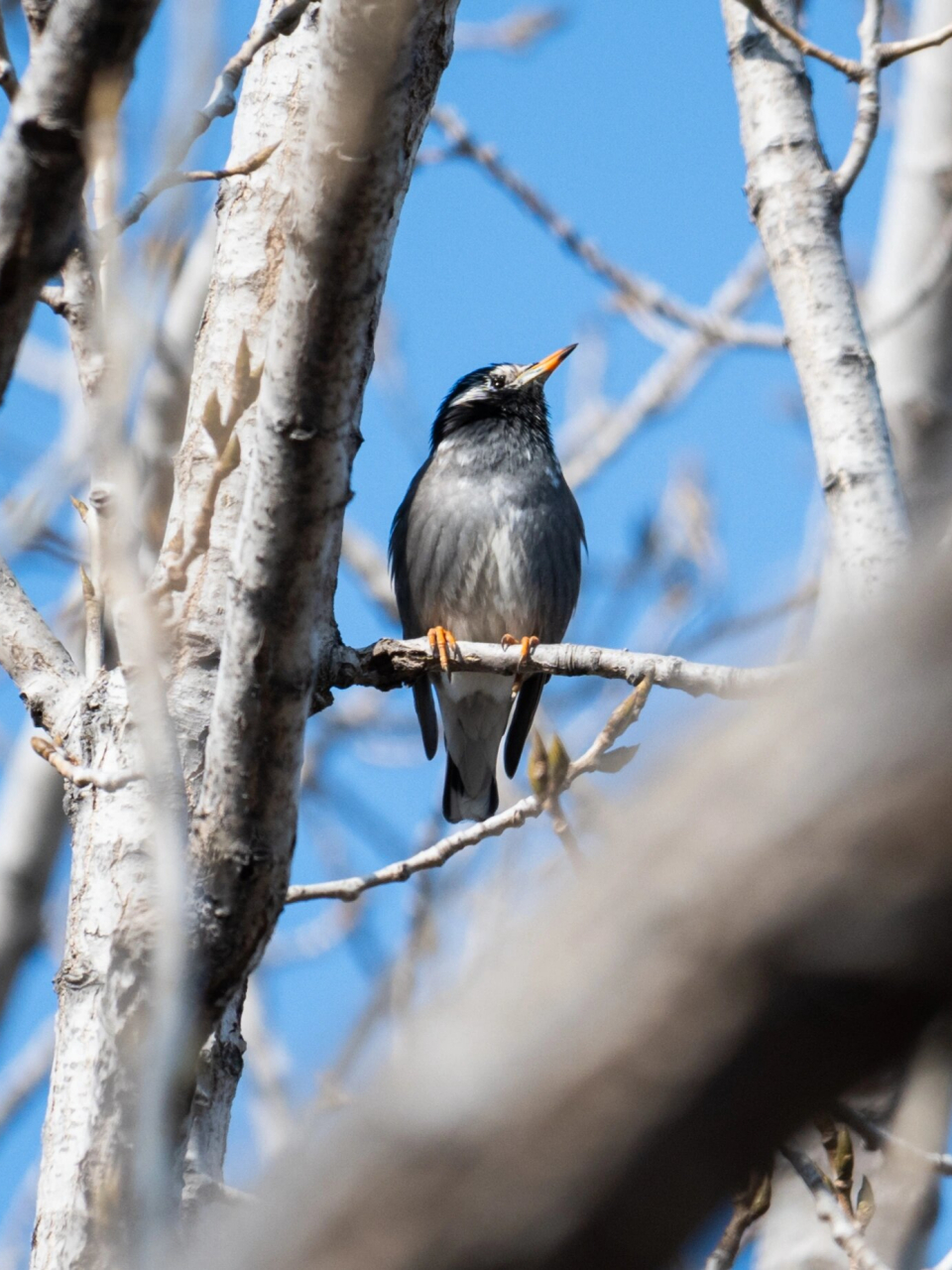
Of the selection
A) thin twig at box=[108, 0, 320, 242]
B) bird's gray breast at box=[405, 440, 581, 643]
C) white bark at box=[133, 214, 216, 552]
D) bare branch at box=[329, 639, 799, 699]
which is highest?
white bark at box=[133, 214, 216, 552]

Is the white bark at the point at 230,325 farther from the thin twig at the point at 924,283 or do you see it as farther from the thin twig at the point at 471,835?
the thin twig at the point at 924,283

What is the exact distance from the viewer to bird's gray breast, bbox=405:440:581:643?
6.16 meters

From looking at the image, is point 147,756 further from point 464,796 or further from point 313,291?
point 464,796

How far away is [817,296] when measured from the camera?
3629 millimetres

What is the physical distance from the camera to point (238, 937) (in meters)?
2.12

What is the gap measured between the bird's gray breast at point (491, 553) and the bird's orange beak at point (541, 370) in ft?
2.63

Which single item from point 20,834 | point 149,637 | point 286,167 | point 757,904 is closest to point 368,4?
point 149,637

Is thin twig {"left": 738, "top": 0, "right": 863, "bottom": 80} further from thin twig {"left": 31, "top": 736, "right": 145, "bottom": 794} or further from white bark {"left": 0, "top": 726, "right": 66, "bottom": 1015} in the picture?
white bark {"left": 0, "top": 726, "right": 66, "bottom": 1015}

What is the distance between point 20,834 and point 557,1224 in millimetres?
5004

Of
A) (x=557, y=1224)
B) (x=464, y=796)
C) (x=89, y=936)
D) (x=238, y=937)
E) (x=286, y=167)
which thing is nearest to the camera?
(x=557, y=1224)

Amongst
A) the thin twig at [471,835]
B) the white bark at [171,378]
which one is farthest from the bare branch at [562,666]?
the white bark at [171,378]

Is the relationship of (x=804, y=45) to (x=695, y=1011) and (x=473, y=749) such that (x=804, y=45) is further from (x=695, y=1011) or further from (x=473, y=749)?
(x=473, y=749)

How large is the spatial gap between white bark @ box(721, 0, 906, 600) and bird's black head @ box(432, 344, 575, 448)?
295 cm

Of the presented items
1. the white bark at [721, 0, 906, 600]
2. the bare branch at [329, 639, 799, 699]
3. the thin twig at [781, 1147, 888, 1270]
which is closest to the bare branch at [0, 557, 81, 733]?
the bare branch at [329, 639, 799, 699]
